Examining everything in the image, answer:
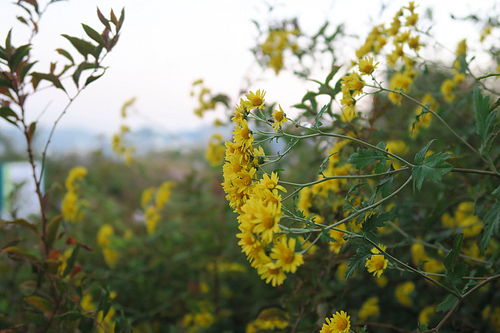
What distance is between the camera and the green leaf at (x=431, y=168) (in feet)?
1.70

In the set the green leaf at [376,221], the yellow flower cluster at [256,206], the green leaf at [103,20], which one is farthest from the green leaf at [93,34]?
the green leaf at [376,221]

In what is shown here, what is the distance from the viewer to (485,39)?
121cm

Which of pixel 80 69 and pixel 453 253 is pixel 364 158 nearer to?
pixel 453 253

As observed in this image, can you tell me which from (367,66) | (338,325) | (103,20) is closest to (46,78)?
(103,20)

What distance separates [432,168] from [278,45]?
1.16 m

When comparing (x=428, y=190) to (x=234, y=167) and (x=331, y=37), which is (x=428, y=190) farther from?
(x=234, y=167)

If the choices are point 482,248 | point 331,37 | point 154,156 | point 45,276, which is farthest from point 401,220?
point 154,156

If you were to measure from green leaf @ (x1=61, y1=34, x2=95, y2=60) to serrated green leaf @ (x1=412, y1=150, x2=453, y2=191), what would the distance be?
0.76 m

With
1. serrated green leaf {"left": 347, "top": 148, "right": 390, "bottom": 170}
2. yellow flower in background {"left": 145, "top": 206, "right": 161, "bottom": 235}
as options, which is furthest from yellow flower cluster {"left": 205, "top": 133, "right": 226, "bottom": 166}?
serrated green leaf {"left": 347, "top": 148, "right": 390, "bottom": 170}

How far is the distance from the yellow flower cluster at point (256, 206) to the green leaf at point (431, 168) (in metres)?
0.23

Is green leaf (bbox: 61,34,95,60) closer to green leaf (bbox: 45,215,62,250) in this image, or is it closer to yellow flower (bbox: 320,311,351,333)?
green leaf (bbox: 45,215,62,250)

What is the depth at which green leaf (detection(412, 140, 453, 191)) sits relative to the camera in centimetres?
52

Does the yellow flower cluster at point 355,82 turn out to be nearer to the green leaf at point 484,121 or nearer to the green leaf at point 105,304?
the green leaf at point 484,121

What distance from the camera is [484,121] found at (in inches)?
24.8
